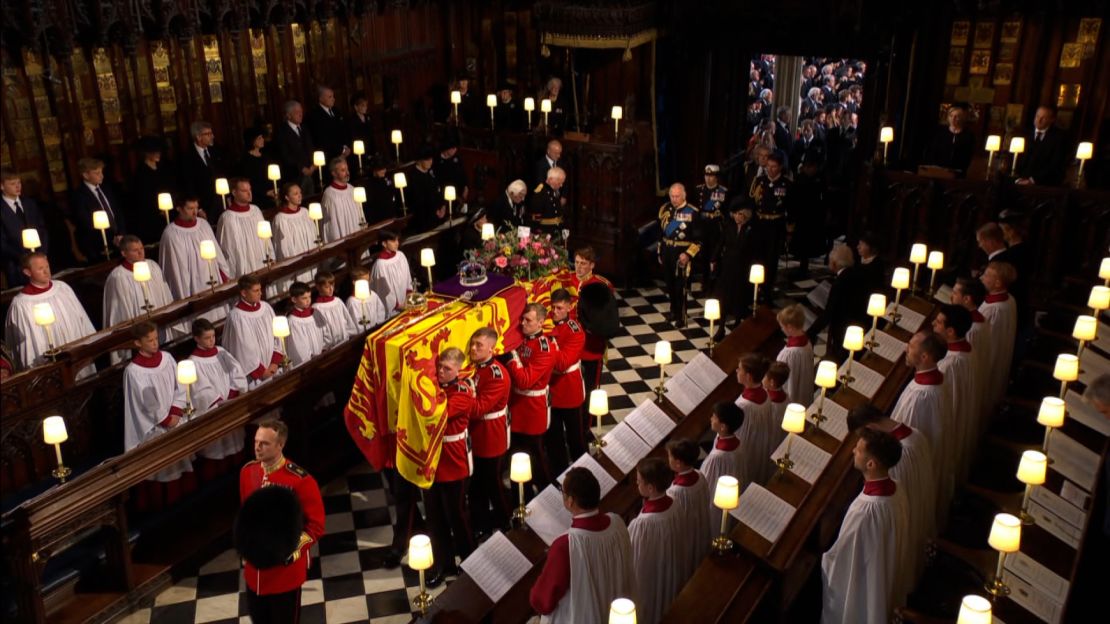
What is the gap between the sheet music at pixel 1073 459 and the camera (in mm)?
7652

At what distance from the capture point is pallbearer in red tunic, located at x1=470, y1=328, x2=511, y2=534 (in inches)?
306

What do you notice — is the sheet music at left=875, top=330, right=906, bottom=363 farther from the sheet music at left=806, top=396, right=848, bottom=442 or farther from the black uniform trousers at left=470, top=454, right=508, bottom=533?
the black uniform trousers at left=470, top=454, right=508, bottom=533

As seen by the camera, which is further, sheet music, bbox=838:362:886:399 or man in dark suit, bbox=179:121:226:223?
man in dark suit, bbox=179:121:226:223

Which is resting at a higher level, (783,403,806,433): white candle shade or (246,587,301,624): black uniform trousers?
(783,403,806,433): white candle shade

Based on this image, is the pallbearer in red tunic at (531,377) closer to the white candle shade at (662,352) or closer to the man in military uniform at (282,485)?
the white candle shade at (662,352)

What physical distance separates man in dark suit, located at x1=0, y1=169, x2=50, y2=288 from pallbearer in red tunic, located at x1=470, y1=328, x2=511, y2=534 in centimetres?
586

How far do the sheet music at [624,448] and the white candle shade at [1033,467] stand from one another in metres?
2.76

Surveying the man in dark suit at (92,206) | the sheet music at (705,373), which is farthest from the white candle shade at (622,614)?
the man in dark suit at (92,206)

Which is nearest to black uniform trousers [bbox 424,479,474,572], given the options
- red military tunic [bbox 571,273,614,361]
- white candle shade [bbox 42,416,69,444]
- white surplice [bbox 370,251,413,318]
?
red military tunic [bbox 571,273,614,361]

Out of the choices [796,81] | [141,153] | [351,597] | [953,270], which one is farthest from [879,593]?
[796,81]

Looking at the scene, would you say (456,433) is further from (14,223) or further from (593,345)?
(14,223)

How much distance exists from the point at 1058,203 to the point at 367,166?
9.90m

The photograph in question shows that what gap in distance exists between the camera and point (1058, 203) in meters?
12.1

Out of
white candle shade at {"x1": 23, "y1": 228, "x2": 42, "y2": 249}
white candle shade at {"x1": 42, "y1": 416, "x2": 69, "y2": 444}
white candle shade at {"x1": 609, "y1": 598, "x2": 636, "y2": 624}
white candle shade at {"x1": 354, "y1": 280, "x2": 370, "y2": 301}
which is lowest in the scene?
white candle shade at {"x1": 42, "y1": 416, "x2": 69, "y2": 444}
